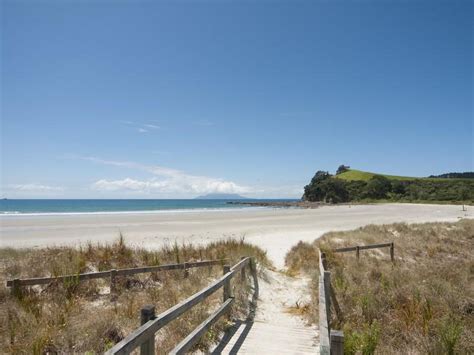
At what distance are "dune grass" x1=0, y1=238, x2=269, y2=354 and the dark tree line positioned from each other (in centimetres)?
9726

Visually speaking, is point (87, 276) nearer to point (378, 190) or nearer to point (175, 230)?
point (175, 230)

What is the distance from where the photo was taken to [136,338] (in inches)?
127

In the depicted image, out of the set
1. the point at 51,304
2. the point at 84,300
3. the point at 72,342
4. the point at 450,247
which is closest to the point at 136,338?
the point at 72,342

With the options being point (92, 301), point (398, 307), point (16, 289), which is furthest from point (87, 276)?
point (398, 307)

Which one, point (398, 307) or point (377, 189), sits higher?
point (377, 189)

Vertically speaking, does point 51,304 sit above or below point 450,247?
above

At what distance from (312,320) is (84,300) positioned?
5.37m

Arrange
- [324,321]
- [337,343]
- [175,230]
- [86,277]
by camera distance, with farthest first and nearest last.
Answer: [175,230]
[86,277]
[324,321]
[337,343]

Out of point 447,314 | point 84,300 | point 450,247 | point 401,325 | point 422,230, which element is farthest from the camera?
point 422,230

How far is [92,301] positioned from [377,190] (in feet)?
371

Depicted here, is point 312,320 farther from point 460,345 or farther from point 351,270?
point 351,270

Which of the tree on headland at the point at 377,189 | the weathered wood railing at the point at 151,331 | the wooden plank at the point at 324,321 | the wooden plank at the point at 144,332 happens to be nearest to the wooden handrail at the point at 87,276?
the weathered wood railing at the point at 151,331

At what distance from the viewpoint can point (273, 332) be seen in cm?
618

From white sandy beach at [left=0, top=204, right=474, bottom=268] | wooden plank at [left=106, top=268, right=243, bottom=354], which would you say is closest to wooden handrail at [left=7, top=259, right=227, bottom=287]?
wooden plank at [left=106, top=268, right=243, bottom=354]
